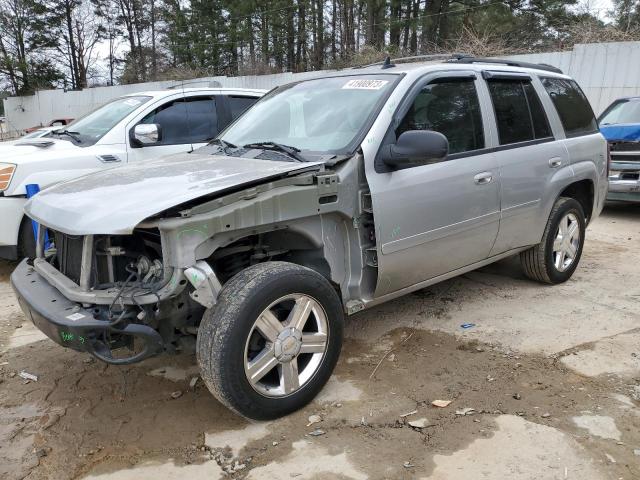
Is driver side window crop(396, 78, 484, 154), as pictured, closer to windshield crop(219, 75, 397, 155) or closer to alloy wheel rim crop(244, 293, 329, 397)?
windshield crop(219, 75, 397, 155)

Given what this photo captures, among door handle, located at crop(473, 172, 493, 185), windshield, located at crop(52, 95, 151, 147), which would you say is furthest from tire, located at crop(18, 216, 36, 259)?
door handle, located at crop(473, 172, 493, 185)

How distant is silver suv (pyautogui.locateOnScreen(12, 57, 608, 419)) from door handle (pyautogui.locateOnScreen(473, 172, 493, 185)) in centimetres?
2

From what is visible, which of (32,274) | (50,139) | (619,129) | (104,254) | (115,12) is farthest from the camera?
(115,12)

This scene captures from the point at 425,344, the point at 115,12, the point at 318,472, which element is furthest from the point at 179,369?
the point at 115,12

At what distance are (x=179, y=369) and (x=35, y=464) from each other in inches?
42.9

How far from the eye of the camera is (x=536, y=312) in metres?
4.48

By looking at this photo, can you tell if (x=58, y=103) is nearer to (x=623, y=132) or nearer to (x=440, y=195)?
(x=623, y=132)

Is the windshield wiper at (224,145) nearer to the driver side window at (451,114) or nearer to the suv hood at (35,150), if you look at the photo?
the driver side window at (451,114)

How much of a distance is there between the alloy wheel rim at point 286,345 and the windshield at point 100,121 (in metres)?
3.77

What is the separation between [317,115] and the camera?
3752mm

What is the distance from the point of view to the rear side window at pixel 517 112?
4.22 meters

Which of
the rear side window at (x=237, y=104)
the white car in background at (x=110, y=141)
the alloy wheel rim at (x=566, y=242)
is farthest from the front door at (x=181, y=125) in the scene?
the alloy wheel rim at (x=566, y=242)

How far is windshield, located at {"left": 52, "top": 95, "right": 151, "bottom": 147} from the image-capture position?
5898 mm

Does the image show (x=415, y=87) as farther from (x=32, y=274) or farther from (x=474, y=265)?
(x=32, y=274)
